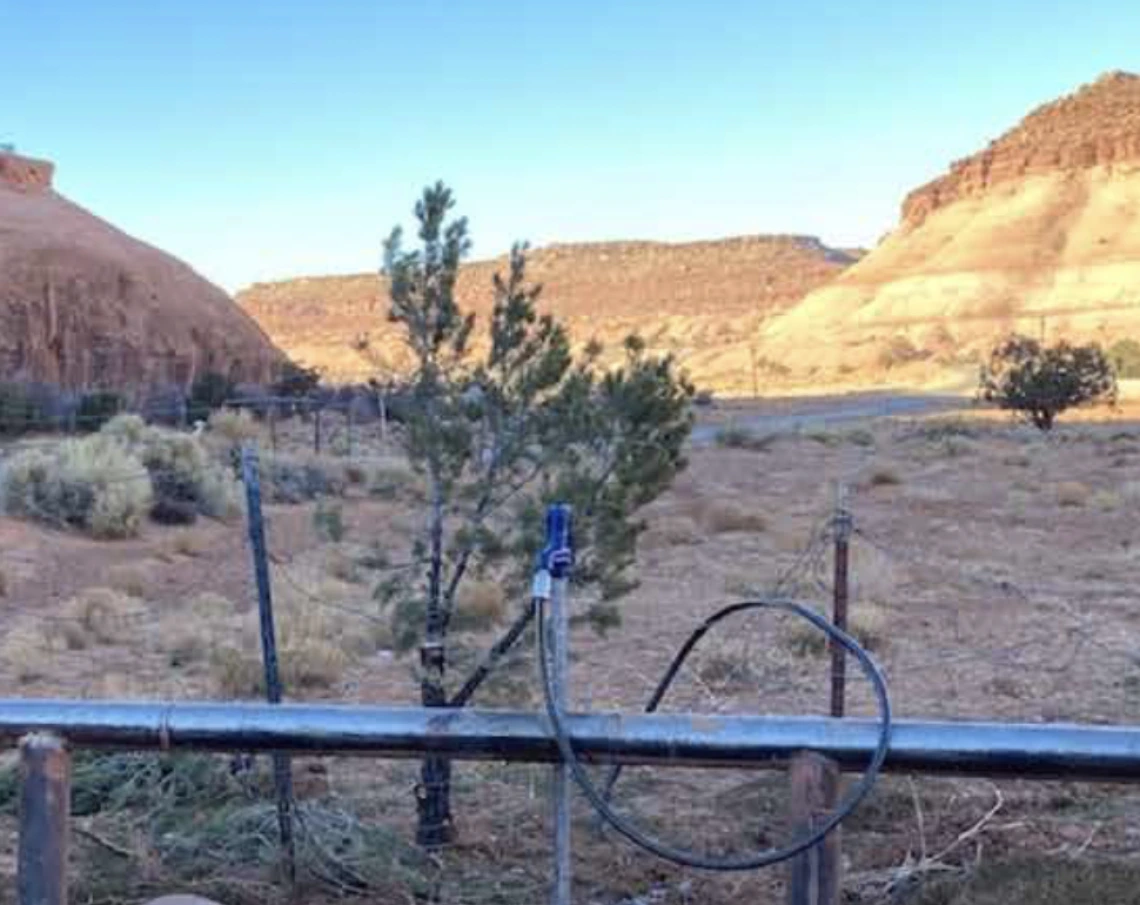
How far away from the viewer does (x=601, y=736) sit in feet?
13.0

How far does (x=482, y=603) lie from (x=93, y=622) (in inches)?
151

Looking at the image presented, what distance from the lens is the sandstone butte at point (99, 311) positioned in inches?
1663

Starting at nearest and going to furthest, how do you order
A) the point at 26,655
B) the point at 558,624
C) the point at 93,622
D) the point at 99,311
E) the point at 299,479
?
the point at 558,624
the point at 26,655
the point at 93,622
the point at 299,479
the point at 99,311

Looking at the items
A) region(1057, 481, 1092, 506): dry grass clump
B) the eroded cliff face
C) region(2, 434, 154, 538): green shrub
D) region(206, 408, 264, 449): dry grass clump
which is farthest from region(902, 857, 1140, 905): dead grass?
the eroded cliff face

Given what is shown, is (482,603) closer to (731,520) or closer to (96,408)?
(731,520)

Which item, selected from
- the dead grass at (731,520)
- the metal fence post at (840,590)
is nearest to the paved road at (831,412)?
the dead grass at (731,520)

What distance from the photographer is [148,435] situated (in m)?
26.3

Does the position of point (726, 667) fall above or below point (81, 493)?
below

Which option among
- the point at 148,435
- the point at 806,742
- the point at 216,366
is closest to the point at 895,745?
the point at 806,742

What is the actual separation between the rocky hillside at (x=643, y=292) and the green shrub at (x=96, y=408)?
59.2 m

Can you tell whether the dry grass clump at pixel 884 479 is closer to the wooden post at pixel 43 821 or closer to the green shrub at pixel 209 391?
the green shrub at pixel 209 391

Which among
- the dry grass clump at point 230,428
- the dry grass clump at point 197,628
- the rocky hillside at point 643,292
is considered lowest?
the dry grass clump at point 197,628

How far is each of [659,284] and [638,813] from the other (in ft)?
388

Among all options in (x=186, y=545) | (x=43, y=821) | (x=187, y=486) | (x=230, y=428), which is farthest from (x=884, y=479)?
(x=43, y=821)
